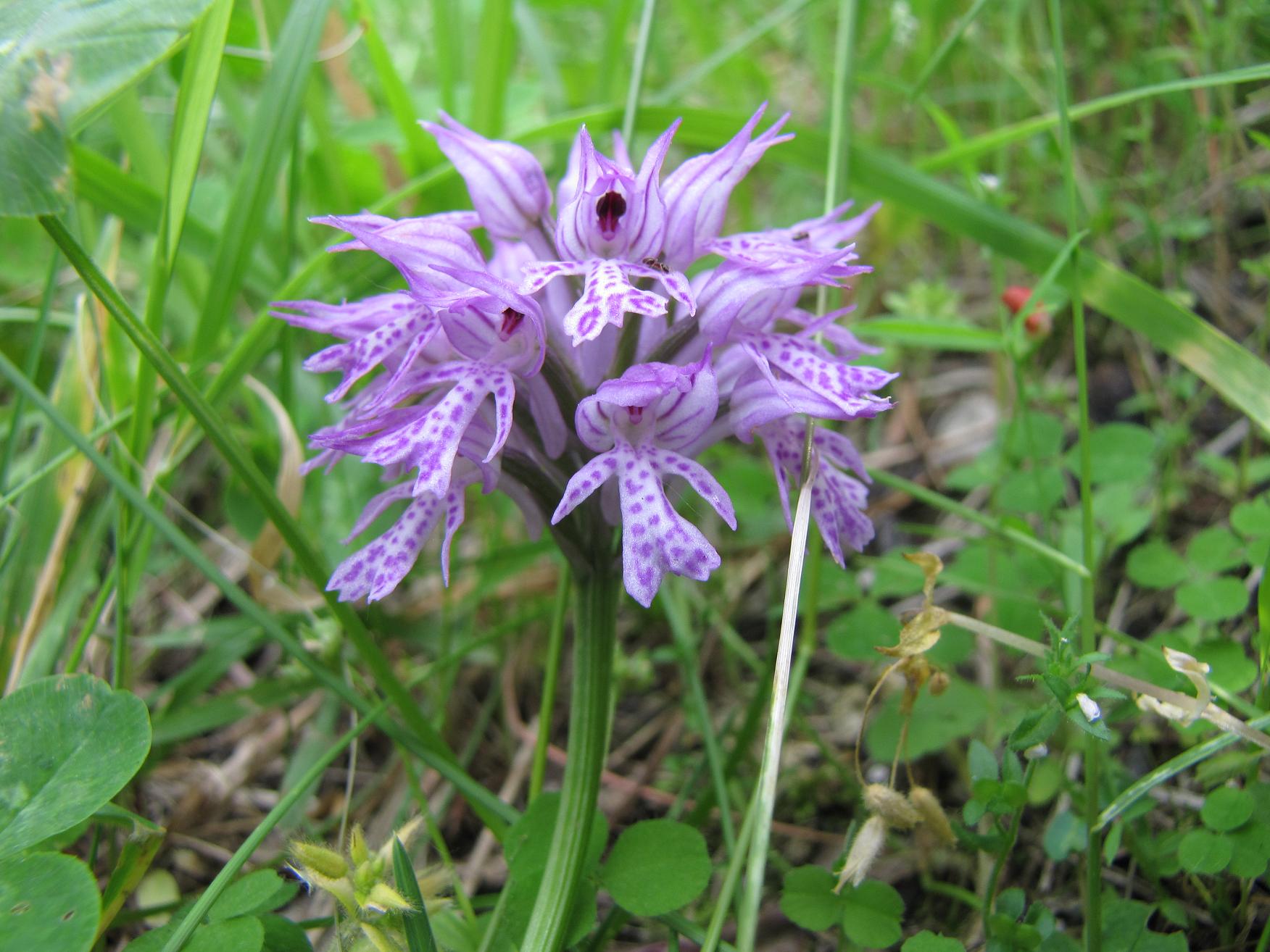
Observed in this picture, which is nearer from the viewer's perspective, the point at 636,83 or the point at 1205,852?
the point at 1205,852

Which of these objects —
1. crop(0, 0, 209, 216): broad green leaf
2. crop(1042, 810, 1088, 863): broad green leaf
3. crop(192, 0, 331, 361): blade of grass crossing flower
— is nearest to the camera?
crop(0, 0, 209, 216): broad green leaf

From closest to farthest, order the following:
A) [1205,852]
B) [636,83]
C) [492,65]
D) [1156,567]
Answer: [1205,852] < [1156,567] < [636,83] < [492,65]

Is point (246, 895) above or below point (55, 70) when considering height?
below

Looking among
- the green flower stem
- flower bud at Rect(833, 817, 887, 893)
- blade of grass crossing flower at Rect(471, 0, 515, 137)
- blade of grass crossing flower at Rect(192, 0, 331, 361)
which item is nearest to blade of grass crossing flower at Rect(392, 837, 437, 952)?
the green flower stem

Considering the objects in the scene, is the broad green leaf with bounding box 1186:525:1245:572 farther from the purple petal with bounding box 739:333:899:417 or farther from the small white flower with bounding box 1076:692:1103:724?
the purple petal with bounding box 739:333:899:417

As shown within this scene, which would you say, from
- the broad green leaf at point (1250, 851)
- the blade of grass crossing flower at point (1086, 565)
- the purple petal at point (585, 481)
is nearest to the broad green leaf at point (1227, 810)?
the broad green leaf at point (1250, 851)

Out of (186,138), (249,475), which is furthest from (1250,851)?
(186,138)

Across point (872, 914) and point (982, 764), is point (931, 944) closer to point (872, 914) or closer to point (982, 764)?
point (872, 914)
